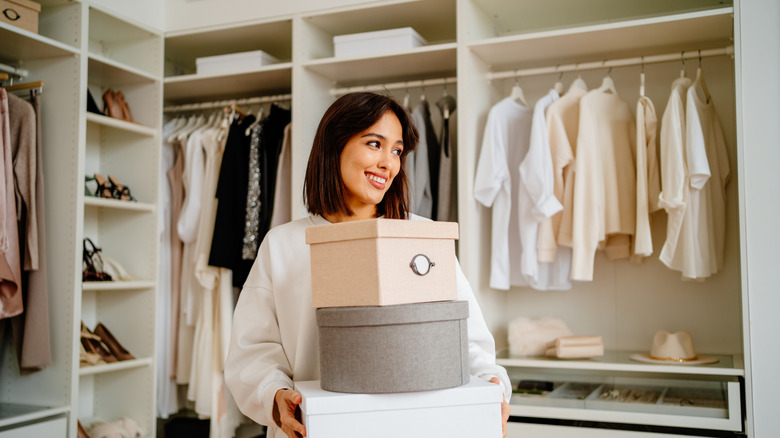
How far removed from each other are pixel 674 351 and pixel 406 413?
1768mm

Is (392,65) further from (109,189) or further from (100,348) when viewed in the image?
(100,348)

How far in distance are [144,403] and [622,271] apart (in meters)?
2.21

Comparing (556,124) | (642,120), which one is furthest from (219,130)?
(642,120)

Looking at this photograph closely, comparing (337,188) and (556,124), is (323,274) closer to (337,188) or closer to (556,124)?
(337,188)

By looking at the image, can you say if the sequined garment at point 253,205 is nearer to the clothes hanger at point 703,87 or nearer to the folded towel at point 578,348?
the folded towel at point 578,348

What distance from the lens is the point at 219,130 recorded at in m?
3.35

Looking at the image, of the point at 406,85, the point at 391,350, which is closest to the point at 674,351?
the point at 406,85

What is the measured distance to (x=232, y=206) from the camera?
3.17 meters

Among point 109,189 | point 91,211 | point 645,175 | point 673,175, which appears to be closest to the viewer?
point 673,175

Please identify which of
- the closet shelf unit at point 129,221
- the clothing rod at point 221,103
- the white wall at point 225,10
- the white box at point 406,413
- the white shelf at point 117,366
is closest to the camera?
the white box at point 406,413

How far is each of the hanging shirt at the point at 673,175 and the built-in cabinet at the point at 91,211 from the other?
86.0 inches

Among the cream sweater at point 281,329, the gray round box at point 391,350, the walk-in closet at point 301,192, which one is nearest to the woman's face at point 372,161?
the cream sweater at point 281,329

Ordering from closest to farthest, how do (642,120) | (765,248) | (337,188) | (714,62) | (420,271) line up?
(420,271) < (337,188) < (765,248) < (642,120) < (714,62)

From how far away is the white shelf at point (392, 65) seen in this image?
2904 millimetres
